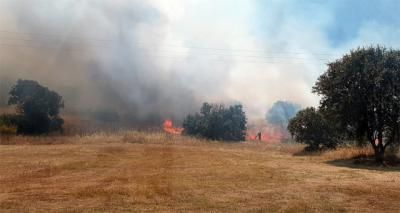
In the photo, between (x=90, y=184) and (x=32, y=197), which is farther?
(x=90, y=184)

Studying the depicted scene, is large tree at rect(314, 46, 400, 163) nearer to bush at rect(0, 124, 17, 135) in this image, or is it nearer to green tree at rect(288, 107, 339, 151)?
green tree at rect(288, 107, 339, 151)

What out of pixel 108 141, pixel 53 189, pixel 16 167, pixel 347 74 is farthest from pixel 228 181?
pixel 108 141

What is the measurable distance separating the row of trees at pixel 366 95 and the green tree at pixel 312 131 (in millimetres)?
17276

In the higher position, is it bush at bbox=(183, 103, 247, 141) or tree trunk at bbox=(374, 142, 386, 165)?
bush at bbox=(183, 103, 247, 141)

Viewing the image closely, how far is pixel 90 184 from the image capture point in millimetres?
18656

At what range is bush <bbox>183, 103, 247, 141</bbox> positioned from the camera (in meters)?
97.8

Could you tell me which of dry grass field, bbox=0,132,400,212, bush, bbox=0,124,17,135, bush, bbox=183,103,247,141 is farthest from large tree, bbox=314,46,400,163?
bush, bbox=183,103,247,141

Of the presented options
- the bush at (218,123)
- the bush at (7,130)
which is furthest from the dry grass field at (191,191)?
the bush at (218,123)

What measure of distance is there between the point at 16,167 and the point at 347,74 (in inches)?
919

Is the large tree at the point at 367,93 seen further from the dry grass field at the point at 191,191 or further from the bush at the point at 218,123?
the bush at the point at 218,123

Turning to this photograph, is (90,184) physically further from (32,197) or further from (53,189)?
(32,197)

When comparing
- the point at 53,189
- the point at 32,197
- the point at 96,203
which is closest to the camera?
the point at 96,203

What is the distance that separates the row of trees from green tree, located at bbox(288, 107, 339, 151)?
17.3m

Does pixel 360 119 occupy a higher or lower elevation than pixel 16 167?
higher
